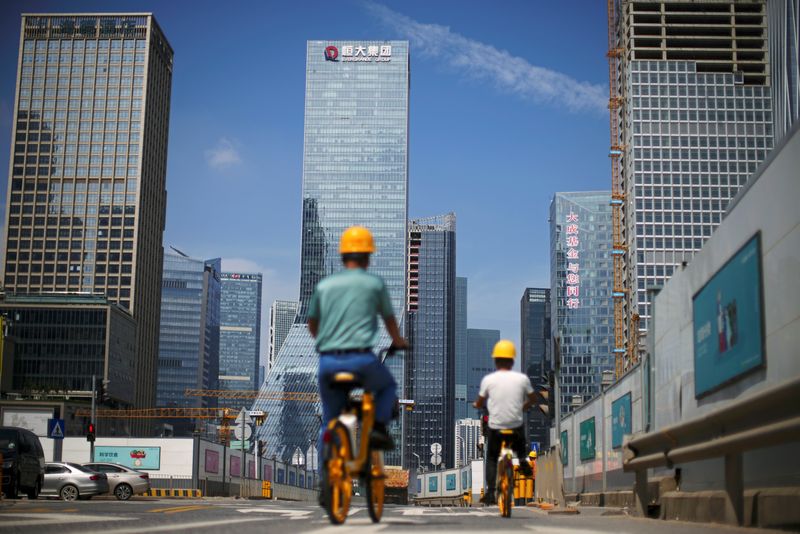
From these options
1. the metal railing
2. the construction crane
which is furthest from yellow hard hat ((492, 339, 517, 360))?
the construction crane

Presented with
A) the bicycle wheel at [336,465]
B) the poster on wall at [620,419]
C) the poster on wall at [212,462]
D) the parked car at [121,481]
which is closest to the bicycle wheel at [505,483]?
the bicycle wheel at [336,465]

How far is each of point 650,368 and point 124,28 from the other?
6838 inches

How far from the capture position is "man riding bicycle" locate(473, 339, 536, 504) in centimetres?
1055

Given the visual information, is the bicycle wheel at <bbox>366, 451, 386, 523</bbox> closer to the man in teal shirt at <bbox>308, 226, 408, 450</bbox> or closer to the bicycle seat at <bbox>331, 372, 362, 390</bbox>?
the man in teal shirt at <bbox>308, 226, 408, 450</bbox>

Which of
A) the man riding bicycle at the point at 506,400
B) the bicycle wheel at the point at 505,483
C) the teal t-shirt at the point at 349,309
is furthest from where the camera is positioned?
the man riding bicycle at the point at 506,400

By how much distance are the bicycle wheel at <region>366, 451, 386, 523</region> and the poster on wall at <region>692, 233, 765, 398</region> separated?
6154mm

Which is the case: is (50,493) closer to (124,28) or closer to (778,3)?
(778,3)

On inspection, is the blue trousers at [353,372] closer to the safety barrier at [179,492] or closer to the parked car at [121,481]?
the parked car at [121,481]

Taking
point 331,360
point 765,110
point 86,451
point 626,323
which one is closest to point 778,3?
point 765,110

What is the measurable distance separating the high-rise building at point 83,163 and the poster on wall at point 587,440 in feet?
485

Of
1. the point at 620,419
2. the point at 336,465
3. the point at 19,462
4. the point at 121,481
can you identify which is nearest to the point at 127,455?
the point at 121,481

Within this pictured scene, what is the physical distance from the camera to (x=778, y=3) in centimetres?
11725

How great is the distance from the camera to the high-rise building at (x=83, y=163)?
175 metres

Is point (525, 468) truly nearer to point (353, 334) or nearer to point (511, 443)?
point (511, 443)
